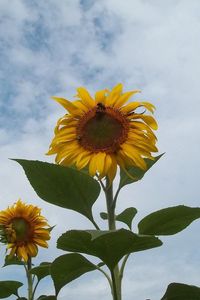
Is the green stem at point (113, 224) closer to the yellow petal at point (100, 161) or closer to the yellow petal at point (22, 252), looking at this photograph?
the yellow petal at point (100, 161)

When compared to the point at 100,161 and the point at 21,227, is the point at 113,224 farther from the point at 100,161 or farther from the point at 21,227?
the point at 21,227

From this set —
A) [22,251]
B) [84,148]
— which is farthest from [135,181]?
[22,251]

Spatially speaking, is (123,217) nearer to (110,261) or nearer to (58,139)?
(58,139)

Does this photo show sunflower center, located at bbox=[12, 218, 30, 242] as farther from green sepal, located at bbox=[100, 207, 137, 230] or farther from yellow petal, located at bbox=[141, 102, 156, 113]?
yellow petal, located at bbox=[141, 102, 156, 113]

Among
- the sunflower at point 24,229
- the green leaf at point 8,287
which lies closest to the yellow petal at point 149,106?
the green leaf at point 8,287

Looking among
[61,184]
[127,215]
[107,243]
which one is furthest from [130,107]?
[107,243]
